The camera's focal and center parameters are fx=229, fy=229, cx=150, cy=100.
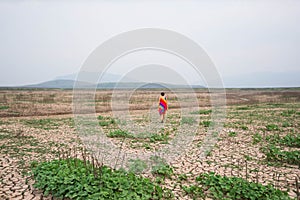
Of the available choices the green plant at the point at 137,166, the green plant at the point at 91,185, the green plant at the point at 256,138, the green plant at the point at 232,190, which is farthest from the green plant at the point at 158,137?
the green plant at the point at 91,185

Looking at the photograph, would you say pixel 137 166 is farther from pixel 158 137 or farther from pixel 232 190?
pixel 158 137

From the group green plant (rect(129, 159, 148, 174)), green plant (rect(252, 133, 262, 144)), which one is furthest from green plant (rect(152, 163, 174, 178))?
green plant (rect(252, 133, 262, 144))

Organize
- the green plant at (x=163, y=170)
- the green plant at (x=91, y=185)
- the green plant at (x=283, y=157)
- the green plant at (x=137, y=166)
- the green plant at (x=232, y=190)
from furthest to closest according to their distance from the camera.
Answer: the green plant at (x=283, y=157)
the green plant at (x=137, y=166)
the green plant at (x=163, y=170)
the green plant at (x=232, y=190)
the green plant at (x=91, y=185)

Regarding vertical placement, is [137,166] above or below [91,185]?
below

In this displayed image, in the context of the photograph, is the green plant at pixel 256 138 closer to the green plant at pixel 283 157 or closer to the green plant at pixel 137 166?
the green plant at pixel 283 157

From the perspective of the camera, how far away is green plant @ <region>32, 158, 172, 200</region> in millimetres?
3881

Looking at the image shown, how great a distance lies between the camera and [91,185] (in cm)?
408

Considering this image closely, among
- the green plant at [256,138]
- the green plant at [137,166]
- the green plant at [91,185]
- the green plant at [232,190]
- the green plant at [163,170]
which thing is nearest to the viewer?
the green plant at [91,185]

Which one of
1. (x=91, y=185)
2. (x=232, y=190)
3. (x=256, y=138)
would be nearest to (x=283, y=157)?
(x=256, y=138)

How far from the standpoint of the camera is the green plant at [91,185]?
3.88 meters

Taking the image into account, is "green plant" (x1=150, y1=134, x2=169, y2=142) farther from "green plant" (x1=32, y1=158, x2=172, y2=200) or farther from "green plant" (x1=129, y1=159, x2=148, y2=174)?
"green plant" (x1=32, y1=158, x2=172, y2=200)

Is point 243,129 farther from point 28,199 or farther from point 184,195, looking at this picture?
point 28,199

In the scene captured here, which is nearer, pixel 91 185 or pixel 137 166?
pixel 91 185

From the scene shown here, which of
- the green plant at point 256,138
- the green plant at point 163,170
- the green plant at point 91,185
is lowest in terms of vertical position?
the green plant at point 163,170
